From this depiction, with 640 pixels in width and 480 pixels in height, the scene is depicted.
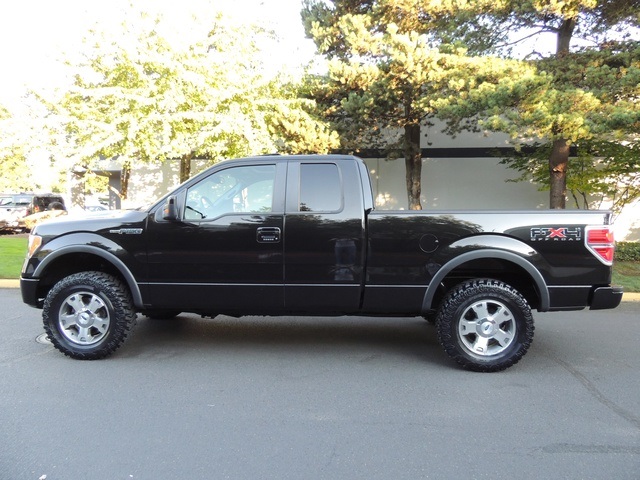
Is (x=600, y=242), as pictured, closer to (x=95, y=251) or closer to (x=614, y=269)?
(x=95, y=251)

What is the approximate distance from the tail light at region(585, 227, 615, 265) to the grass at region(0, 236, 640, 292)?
16.6ft

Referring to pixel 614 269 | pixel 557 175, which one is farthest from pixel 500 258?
pixel 557 175

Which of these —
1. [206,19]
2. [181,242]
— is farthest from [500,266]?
[206,19]

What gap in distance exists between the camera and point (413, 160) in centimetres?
1495

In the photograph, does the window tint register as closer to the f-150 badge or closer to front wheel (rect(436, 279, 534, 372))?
front wheel (rect(436, 279, 534, 372))

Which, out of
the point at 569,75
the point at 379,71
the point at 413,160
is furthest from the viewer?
the point at 413,160

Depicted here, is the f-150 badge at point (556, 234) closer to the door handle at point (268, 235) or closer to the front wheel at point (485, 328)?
the front wheel at point (485, 328)

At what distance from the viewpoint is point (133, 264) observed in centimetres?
466

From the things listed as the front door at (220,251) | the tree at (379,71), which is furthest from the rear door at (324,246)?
the tree at (379,71)

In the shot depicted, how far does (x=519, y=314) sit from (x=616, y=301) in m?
0.88

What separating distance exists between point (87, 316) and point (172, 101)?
7182mm

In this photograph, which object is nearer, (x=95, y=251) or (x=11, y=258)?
(x=95, y=251)

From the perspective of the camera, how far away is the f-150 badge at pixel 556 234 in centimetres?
432

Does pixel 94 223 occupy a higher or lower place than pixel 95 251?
higher
